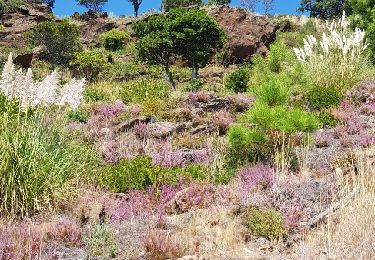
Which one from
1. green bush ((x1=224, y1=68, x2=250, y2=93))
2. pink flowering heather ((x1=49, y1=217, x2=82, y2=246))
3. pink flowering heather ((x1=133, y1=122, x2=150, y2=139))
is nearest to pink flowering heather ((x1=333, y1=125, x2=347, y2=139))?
pink flowering heather ((x1=133, y1=122, x2=150, y2=139))

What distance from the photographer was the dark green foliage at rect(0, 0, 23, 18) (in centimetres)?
4072

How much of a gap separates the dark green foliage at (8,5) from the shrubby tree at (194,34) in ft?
67.7

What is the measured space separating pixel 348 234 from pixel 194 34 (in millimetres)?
19854

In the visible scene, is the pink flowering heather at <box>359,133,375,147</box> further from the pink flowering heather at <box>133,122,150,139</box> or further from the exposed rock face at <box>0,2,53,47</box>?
the exposed rock face at <box>0,2,53,47</box>

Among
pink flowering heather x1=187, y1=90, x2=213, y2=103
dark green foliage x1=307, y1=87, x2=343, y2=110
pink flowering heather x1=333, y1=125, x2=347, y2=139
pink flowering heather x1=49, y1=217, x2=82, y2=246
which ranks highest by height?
pink flowering heather x1=187, y1=90, x2=213, y2=103

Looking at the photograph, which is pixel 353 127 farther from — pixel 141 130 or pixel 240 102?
pixel 141 130

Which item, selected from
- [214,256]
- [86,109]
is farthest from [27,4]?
[214,256]

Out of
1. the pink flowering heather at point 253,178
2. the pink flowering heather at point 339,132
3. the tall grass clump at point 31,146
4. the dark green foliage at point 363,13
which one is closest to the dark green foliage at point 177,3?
the dark green foliage at point 363,13

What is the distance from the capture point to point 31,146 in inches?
274

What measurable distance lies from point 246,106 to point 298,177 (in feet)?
22.5

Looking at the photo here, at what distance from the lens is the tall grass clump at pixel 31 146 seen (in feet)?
21.9

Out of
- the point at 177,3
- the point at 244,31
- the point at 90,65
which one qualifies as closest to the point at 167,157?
the point at 90,65

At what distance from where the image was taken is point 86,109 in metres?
15.0

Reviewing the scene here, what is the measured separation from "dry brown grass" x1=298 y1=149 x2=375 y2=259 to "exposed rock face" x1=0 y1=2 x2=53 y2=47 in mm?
32021
